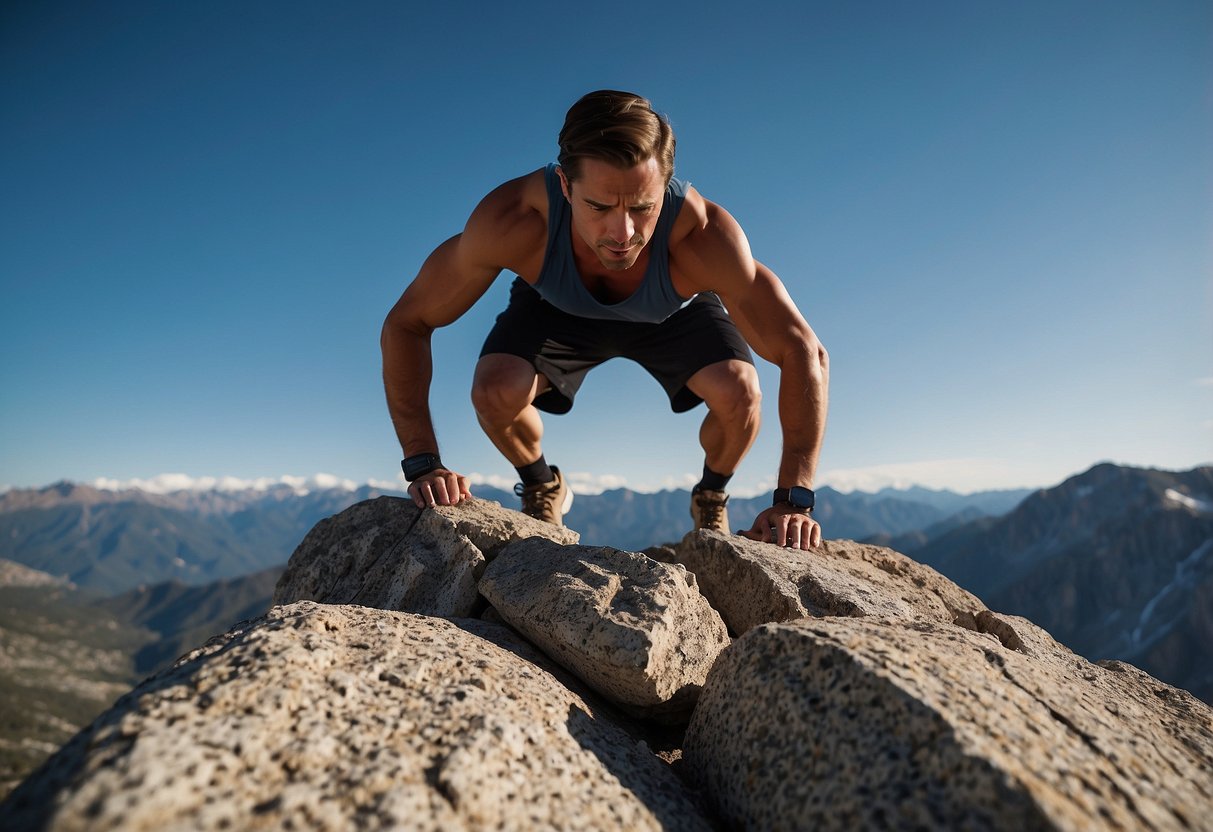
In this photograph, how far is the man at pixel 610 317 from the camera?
509 cm

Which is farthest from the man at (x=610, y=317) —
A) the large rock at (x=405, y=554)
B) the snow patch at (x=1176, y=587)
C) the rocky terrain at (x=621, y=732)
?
the snow patch at (x=1176, y=587)

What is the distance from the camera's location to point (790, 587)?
411 centimetres

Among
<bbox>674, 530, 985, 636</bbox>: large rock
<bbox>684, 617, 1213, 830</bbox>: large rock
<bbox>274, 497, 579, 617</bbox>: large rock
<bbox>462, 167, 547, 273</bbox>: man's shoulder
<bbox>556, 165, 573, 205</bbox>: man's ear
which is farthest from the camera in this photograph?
<bbox>462, 167, 547, 273</bbox>: man's shoulder

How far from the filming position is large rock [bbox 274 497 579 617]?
464 centimetres

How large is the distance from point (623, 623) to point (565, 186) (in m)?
3.74

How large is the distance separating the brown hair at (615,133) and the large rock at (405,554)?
2.89m

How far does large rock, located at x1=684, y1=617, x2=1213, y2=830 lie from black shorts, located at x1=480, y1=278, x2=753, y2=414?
13.3 feet

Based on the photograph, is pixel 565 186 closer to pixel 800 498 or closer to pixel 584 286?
pixel 584 286

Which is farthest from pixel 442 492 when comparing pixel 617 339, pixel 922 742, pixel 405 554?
pixel 922 742

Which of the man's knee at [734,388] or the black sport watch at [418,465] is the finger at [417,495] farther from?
the man's knee at [734,388]

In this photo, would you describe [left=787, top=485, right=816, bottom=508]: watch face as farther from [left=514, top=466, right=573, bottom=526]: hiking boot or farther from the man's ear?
the man's ear

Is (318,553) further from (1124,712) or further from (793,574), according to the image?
(1124,712)

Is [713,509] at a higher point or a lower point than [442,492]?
lower

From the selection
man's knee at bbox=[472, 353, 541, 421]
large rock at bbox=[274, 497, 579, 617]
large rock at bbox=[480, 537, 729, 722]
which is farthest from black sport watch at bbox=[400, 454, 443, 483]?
large rock at bbox=[480, 537, 729, 722]
